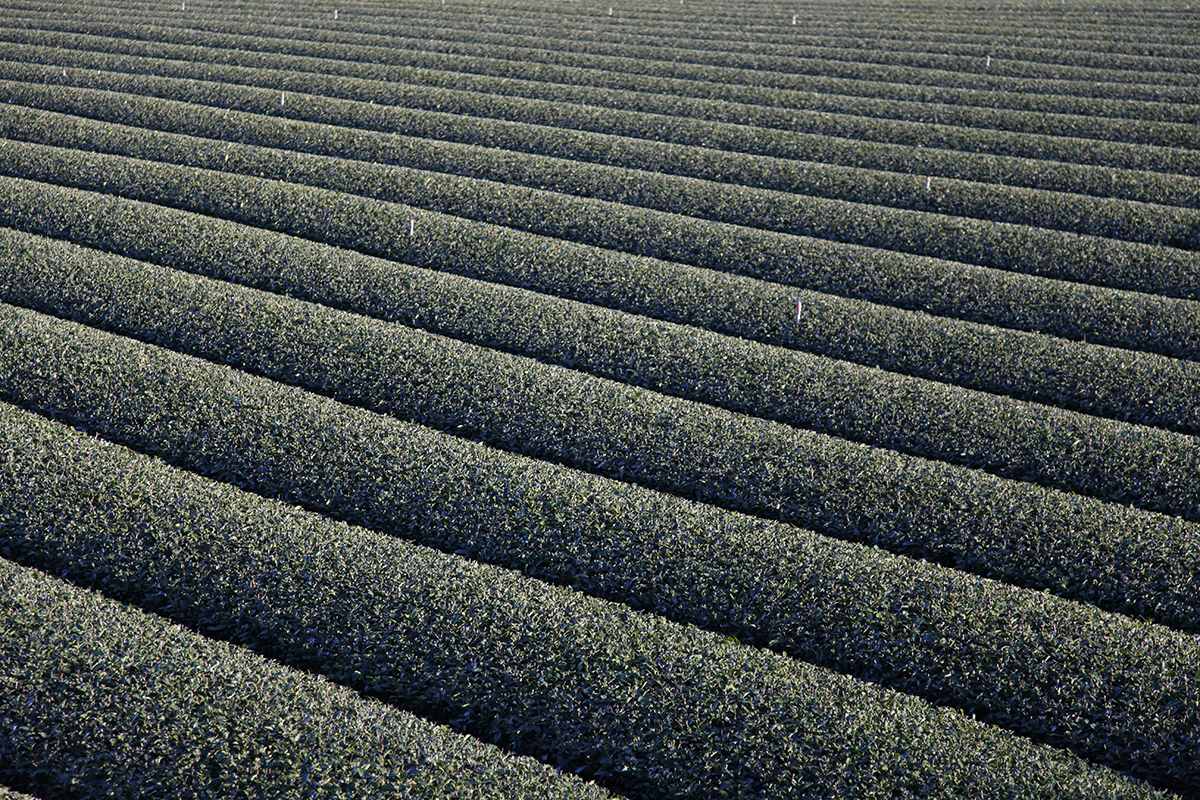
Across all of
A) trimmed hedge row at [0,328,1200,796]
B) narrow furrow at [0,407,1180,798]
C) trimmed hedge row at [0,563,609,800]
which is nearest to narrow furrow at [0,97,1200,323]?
trimmed hedge row at [0,328,1200,796]

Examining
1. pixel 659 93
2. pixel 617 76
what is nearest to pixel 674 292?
pixel 659 93

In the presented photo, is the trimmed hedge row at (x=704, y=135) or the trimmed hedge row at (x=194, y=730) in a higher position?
the trimmed hedge row at (x=704, y=135)

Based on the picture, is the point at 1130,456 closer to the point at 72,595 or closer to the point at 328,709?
the point at 328,709

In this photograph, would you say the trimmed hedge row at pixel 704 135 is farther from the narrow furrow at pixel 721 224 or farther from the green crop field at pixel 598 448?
the narrow furrow at pixel 721 224

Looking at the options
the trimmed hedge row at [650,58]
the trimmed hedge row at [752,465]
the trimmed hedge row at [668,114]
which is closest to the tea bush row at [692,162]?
the trimmed hedge row at [668,114]

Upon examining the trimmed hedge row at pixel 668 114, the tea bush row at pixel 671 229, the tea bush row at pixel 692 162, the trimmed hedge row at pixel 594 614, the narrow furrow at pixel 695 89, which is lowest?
the trimmed hedge row at pixel 594 614

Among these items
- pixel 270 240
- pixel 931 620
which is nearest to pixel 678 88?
pixel 270 240
